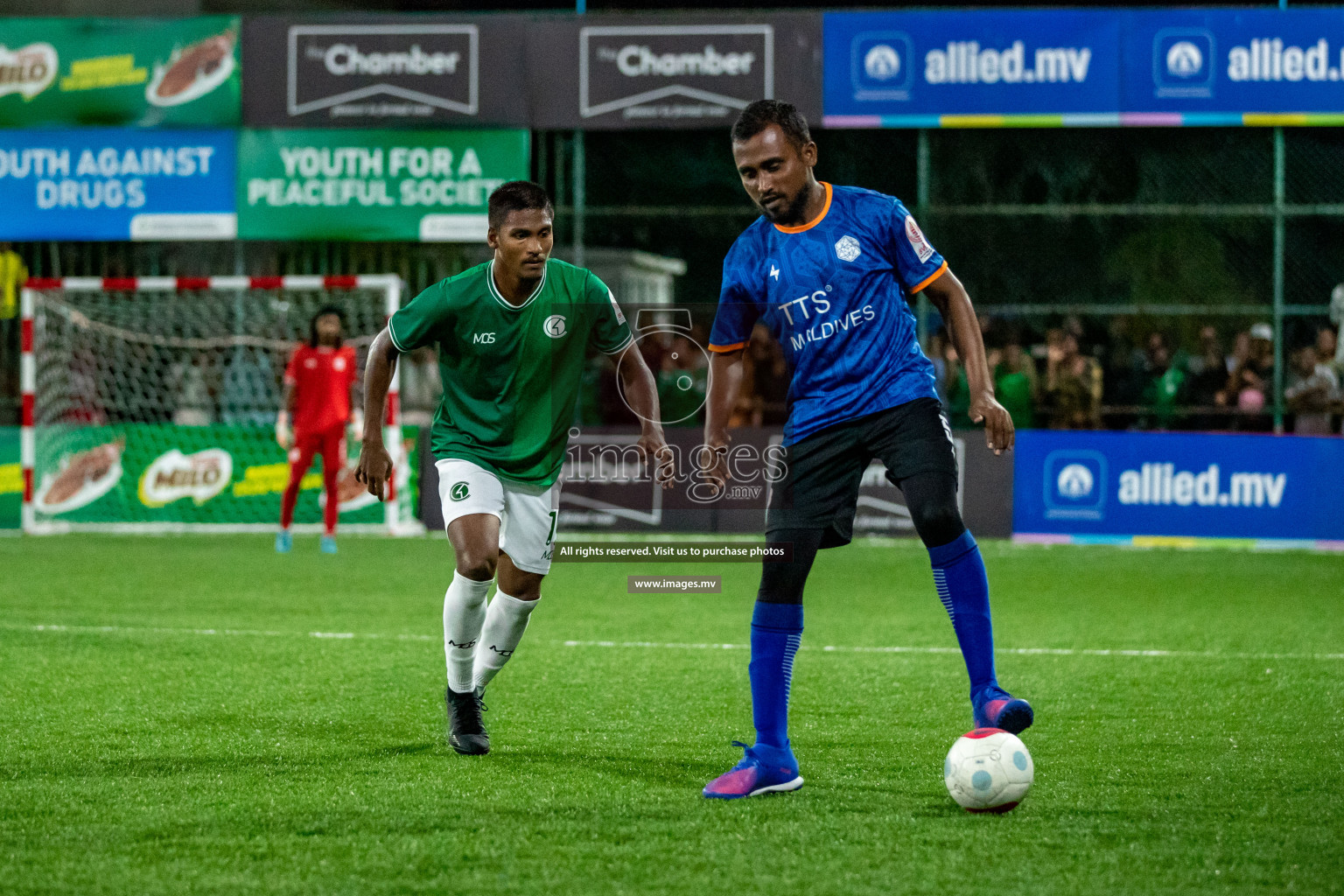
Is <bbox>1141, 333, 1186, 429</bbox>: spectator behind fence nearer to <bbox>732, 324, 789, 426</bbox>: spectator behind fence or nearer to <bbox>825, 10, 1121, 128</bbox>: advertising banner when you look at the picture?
<bbox>825, 10, 1121, 128</bbox>: advertising banner

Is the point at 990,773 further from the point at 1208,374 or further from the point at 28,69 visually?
the point at 28,69

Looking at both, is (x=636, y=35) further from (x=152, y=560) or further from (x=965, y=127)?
(x=152, y=560)

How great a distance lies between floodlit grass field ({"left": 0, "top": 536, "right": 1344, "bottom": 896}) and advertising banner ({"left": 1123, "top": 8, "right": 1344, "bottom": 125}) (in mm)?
5838

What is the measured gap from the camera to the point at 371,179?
1494cm

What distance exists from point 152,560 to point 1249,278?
1029cm

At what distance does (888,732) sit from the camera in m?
5.49

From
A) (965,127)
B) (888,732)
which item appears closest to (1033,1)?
(965,127)

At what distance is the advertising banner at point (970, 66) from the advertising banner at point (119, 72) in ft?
18.7

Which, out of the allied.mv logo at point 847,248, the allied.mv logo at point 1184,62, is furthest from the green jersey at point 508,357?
the allied.mv logo at point 1184,62

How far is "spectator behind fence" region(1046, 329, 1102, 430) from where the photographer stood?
562 inches

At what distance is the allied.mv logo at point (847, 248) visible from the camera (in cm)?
461

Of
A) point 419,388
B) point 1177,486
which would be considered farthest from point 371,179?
point 1177,486

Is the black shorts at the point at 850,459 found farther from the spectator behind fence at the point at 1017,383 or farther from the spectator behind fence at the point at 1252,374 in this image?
the spectator behind fence at the point at 1252,374

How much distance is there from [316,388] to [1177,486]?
7.28m
